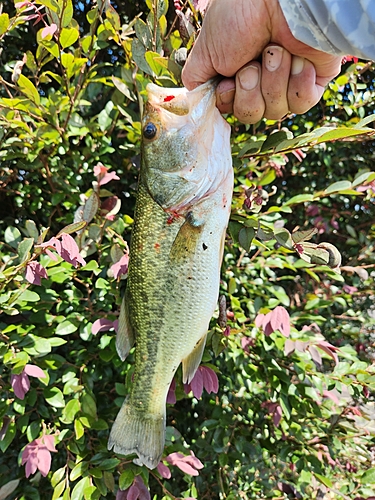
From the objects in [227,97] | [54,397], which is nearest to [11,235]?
[54,397]

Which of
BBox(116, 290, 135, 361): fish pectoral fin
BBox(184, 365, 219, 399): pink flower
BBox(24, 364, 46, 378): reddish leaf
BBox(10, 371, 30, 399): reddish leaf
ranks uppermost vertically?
BBox(116, 290, 135, 361): fish pectoral fin

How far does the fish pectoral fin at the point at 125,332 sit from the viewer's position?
143 cm

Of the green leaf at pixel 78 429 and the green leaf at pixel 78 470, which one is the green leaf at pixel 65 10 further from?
the green leaf at pixel 78 470

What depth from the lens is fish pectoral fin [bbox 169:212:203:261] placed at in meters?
1.33

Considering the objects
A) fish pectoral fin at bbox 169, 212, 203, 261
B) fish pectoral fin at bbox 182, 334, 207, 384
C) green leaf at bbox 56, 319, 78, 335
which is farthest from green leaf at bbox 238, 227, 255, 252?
green leaf at bbox 56, 319, 78, 335

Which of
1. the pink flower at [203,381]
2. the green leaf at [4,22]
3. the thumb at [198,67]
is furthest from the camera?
the pink flower at [203,381]

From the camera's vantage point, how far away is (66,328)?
1718 mm

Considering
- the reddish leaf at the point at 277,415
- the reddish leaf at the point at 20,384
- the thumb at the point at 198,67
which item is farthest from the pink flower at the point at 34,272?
the reddish leaf at the point at 277,415

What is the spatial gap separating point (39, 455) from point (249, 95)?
1426 millimetres

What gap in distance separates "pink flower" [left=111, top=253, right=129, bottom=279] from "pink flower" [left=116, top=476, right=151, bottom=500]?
770mm

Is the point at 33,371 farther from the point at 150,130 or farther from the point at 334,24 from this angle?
the point at 334,24

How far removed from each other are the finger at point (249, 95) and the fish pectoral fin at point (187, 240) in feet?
1.19

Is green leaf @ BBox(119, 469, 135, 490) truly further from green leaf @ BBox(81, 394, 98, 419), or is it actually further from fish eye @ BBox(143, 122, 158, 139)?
fish eye @ BBox(143, 122, 158, 139)

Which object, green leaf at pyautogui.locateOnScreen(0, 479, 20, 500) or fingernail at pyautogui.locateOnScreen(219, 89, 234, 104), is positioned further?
green leaf at pyautogui.locateOnScreen(0, 479, 20, 500)
